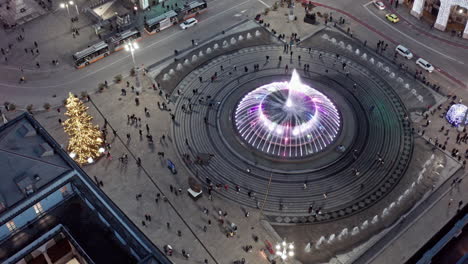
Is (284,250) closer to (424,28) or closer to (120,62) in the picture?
(120,62)

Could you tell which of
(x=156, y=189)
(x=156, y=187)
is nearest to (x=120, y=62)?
(x=156, y=187)

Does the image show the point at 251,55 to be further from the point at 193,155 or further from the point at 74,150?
the point at 74,150

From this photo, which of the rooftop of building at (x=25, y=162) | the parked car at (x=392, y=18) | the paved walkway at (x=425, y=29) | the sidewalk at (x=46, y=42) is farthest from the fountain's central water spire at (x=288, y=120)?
the sidewalk at (x=46, y=42)

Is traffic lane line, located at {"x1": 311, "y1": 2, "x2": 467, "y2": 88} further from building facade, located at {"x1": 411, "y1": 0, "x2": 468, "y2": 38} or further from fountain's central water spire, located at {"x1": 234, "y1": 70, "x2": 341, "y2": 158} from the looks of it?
fountain's central water spire, located at {"x1": 234, "y1": 70, "x2": 341, "y2": 158}

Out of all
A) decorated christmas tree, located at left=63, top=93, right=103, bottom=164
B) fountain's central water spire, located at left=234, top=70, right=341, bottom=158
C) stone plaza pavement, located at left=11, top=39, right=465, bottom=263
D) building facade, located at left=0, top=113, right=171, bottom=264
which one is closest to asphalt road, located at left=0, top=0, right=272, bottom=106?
stone plaza pavement, located at left=11, top=39, right=465, bottom=263

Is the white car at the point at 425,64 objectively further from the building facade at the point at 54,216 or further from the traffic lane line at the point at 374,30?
the building facade at the point at 54,216

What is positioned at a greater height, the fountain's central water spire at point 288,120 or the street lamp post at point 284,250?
the fountain's central water spire at point 288,120

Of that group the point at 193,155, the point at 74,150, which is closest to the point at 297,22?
A: the point at 193,155
